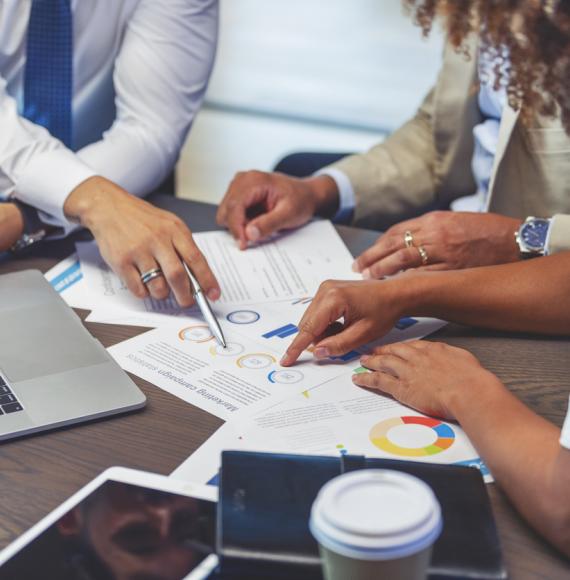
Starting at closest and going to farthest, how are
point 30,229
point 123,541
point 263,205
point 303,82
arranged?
point 123,541 → point 30,229 → point 263,205 → point 303,82

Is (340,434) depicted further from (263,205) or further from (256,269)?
(263,205)

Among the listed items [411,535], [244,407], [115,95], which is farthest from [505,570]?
[115,95]

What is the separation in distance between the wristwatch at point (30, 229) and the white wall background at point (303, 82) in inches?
87.0

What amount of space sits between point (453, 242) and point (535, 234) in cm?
11

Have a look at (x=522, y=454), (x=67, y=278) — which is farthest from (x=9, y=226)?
(x=522, y=454)

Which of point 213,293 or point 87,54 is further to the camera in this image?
point 87,54

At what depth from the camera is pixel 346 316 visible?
0.95m

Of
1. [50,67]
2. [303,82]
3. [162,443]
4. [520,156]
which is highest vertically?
[50,67]

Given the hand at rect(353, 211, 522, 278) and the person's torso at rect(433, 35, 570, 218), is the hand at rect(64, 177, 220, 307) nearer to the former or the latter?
the hand at rect(353, 211, 522, 278)

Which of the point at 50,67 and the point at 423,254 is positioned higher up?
the point at 50,67

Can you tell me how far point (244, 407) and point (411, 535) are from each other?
357 millimetres

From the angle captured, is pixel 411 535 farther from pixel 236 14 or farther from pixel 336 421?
pixel 236 14

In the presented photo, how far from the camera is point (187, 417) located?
2.70 feet

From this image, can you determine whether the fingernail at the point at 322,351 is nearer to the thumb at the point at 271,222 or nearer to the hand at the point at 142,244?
the hand at the point at 142,244
